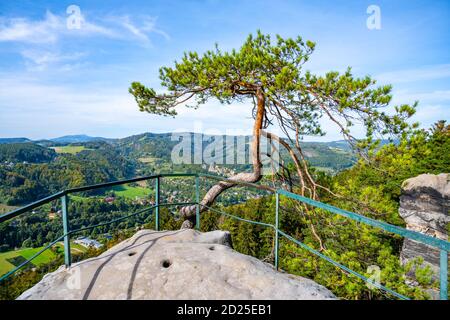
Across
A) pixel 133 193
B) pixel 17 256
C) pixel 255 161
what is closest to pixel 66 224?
pixel 255 161

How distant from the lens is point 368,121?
5.72 metres

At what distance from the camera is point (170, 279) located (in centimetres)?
265

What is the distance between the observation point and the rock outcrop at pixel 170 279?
2.45 metres

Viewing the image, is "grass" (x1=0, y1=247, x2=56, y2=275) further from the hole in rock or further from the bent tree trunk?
the hole in rock

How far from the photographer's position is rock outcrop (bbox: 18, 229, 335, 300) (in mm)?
2447

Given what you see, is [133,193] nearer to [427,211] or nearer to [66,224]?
[427,211]

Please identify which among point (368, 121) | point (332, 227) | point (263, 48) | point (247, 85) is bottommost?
point (332, 227)

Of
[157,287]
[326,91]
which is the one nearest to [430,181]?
[326,91]

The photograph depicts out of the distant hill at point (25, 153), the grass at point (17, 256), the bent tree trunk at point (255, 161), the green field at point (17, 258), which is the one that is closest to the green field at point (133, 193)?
the green field at point (17, 258)

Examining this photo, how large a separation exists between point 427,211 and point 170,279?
1779cm

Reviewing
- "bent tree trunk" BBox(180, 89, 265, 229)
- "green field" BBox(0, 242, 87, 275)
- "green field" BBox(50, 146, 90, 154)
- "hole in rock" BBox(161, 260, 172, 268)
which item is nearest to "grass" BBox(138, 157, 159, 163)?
"green field" BBox(50, 146, 90, 154)

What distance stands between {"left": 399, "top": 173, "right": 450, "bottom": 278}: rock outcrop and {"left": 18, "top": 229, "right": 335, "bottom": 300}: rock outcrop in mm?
15677

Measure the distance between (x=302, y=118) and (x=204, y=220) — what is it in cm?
2376
